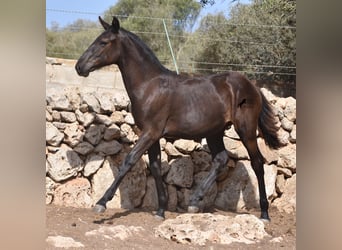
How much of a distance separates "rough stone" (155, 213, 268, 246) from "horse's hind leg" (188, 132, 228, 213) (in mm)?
242

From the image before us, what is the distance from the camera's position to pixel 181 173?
131 inches

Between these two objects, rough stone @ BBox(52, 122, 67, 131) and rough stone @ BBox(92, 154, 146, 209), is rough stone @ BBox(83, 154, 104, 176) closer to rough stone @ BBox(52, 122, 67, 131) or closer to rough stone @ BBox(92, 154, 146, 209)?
rough stone @ BBox(92, 154, 146, 209)

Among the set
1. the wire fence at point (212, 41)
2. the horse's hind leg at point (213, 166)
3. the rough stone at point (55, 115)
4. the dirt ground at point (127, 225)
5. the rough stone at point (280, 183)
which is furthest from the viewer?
the wire fence at point (212, 41)

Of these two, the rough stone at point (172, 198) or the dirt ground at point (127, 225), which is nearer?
the dirt ground at point (127, 225)

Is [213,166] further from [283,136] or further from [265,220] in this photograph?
[283,136]

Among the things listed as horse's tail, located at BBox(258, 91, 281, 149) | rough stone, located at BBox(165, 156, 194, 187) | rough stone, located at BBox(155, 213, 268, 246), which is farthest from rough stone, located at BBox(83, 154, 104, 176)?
horse's tail, located at BBox(258, 91, 281, 149)

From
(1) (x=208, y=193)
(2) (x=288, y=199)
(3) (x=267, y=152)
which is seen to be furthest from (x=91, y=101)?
(2) (x=288, y=199)

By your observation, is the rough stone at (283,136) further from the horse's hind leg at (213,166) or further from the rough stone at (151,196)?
the rough stone at (151,196)

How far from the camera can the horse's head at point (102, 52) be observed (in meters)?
2.70

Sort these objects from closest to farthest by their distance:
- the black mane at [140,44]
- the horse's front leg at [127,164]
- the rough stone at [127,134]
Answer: the horse's front leg at [127,164]
the black mane at [140,44]
the rough stone at [127,134]

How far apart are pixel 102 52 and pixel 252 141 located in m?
1.12

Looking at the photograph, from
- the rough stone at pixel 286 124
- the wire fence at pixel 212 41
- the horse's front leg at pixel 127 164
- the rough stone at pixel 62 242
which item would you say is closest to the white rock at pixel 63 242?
the rough stone at pixel 62 242

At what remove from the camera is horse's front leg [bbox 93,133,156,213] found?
2654 mm
